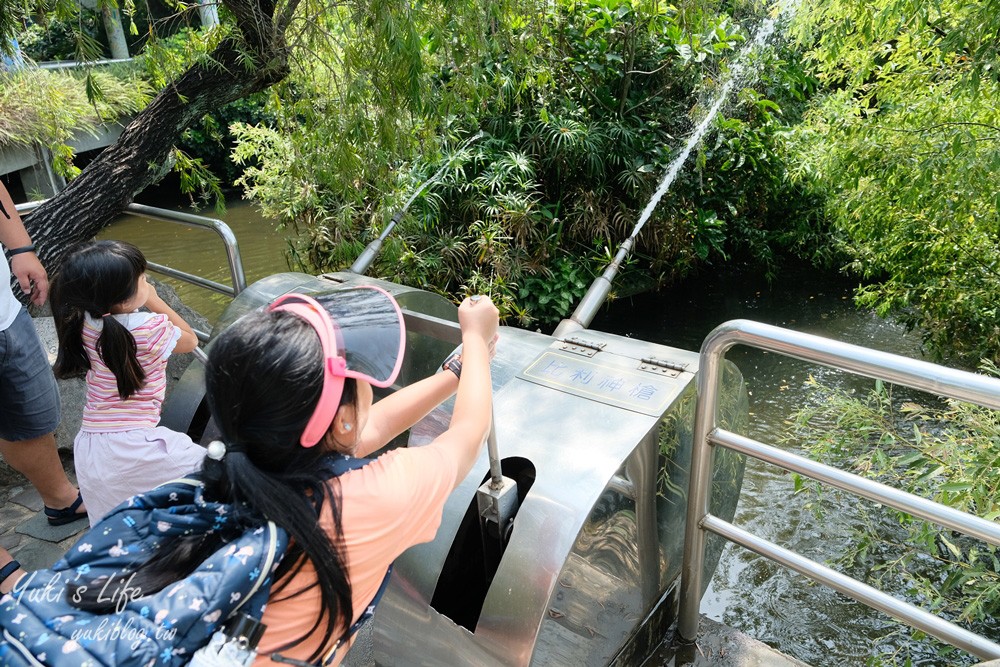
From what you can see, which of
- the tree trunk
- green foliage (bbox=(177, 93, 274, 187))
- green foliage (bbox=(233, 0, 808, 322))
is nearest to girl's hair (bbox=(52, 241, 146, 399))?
the tree trunk

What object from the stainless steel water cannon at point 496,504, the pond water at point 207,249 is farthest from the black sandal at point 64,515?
the pond water at point 207,249

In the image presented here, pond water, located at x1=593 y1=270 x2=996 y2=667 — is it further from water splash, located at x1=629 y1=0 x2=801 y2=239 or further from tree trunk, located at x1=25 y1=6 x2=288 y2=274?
tree trunk, located at x1=25 y1=6 x2=288 y2=274

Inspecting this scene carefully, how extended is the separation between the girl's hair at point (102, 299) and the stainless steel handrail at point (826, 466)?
1.57 meters

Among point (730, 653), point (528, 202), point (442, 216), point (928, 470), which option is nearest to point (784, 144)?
point (528, 202)

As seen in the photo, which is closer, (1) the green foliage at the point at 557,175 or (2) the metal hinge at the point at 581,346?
(2) the metal hinge at the point at 581,346

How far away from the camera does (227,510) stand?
→ 111 cm

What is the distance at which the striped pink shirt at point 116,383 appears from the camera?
2145 millimetres

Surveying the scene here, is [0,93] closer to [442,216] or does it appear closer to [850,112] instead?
[442,216]

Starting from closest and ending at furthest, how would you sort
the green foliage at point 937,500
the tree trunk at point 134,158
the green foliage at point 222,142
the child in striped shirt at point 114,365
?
the child in striped shirt at point 114,365 → the green foliage at point 937,500 → the tree trunk at point 134,158 → the green foliage at point 222,142

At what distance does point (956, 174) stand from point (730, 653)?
101 inches

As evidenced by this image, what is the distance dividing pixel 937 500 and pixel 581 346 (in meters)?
1.36

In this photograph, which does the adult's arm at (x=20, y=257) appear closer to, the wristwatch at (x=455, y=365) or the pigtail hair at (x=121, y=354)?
the pigtail hair at (x=121, y=354)

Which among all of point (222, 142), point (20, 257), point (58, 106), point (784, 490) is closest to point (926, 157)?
point (784, 490)

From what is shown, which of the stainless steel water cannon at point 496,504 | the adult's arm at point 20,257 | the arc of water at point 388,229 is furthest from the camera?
the arc of water at point 388,229
